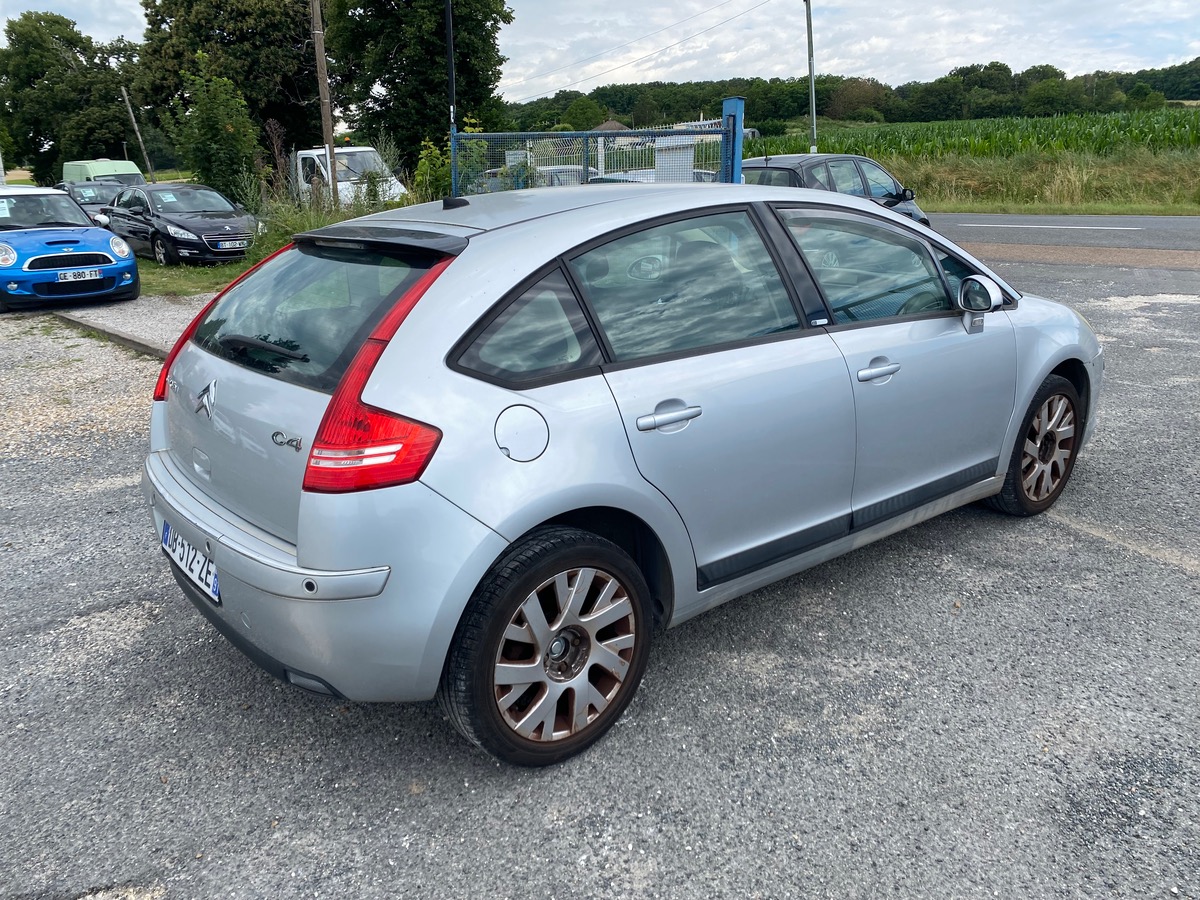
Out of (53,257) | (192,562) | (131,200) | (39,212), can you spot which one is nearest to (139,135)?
(131,200)

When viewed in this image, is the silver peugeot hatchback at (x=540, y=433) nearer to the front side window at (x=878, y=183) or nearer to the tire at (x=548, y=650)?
the tire at (x=548, y=650)

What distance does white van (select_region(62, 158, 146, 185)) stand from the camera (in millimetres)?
35062

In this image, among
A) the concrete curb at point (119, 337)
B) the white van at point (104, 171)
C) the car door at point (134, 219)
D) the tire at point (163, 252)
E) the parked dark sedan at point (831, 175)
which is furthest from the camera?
the white van at point (104, 171)

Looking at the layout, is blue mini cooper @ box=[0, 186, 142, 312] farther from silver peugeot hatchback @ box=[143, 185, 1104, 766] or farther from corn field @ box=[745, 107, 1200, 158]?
corn field @ box=[745, 107, 1200, 158]

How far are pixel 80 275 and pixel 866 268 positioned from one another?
36.2ft

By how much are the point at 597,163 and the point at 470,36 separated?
94.7 ft

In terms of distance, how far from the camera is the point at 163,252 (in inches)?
631

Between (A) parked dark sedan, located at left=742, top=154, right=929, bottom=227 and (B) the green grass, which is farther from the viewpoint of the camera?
(B) the green grass

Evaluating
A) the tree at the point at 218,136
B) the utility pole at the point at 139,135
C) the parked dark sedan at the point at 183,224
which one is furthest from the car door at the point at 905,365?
the utility pole at the point at 139,135

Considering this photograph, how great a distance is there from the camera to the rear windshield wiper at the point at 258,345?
2.72 meters

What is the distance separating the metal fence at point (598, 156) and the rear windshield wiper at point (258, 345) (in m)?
8.23

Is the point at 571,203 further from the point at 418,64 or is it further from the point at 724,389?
the point at 418,64

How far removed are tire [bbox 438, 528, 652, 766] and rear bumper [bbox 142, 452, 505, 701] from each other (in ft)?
0.27

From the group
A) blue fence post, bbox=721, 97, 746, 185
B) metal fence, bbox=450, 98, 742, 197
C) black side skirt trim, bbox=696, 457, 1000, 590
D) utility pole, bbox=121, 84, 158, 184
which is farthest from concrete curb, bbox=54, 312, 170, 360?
utility pole, bbox=121, 84, 158, 184
